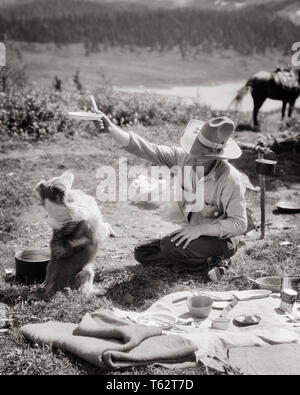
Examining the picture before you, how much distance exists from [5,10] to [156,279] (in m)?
11.8

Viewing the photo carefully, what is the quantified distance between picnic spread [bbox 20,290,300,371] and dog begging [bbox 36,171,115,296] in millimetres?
615

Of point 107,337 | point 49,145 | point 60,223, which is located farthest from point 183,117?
point 107,337

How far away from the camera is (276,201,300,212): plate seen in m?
7.11

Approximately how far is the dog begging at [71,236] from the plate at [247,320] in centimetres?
130

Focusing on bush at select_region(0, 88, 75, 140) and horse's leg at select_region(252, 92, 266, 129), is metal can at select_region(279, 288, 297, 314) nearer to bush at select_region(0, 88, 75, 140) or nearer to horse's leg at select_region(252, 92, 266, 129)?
bush at select_region(0, 88, 75, 140)

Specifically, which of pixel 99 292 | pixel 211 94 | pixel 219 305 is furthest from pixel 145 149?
pixel 211 94

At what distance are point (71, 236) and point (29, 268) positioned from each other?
613mm

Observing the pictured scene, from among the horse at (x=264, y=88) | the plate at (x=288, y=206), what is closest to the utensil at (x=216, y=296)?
the plate at (x=288, y=206)

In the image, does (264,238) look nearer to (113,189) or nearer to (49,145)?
(113,189)

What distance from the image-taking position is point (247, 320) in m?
4.19

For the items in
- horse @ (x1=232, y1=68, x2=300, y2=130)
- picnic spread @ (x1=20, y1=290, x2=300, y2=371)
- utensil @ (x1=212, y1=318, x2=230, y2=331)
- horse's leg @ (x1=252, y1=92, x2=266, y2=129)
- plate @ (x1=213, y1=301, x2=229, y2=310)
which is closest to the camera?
picnic spread @ (x1=20, y1=290, x2=300, y2=371)

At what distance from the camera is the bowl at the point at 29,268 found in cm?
497

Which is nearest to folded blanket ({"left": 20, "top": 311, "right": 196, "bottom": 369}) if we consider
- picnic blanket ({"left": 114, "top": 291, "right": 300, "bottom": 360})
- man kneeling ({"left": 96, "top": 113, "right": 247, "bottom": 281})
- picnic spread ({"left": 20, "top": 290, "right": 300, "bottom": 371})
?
picnic spread ({"left": 20, "top": 290, "right": 300, "bottom": 371})

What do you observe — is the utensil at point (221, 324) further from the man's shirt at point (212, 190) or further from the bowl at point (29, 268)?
the bowl at point (29, 268)
